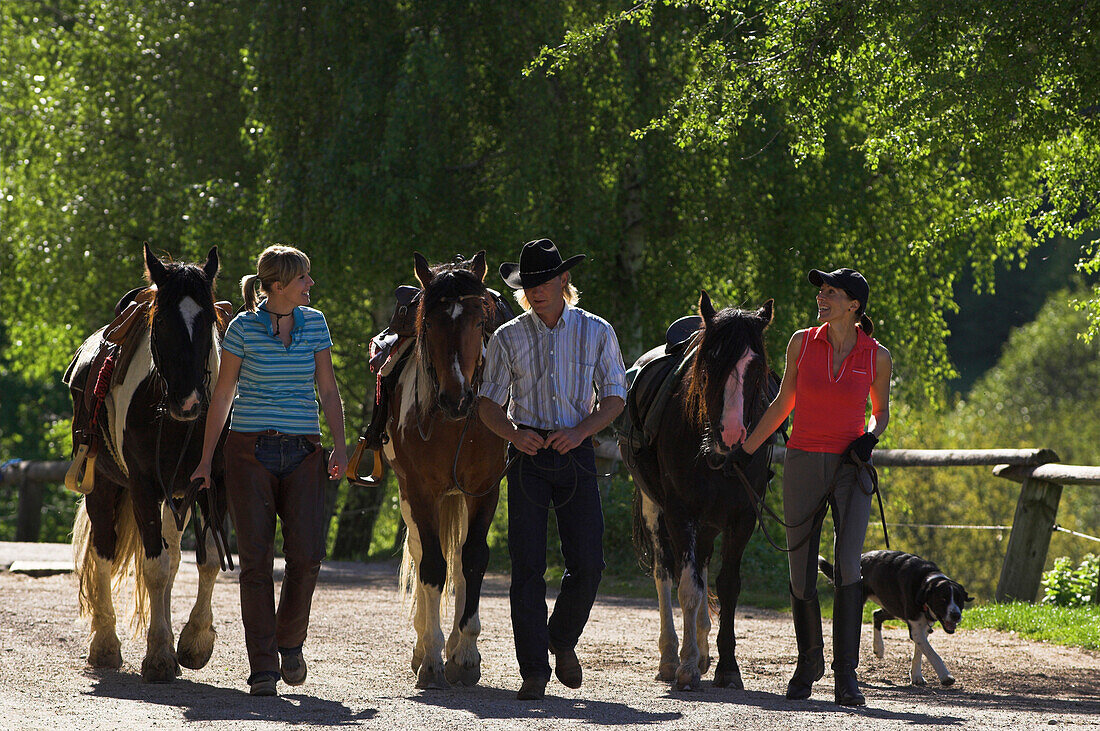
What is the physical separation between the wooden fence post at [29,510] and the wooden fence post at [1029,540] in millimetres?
12396

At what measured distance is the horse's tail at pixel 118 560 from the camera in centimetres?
675

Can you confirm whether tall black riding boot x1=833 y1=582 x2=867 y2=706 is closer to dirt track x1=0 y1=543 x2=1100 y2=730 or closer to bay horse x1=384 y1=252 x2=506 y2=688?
dirt track x1=0 y1=543 x2=1100 y2=730

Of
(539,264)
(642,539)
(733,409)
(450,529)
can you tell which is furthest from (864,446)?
(450,529)

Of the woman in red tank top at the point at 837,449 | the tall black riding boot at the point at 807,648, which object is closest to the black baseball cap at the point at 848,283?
the woman in red tank top at the point at 837,449

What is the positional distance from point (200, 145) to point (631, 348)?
725 centimetres

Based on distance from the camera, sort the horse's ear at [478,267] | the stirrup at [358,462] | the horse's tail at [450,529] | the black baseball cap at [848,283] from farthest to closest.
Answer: the stirrup at [358,462]
the horse's tail at [450,529]
the horse's ear at [478,267]
the black baseball cap at [848,283]

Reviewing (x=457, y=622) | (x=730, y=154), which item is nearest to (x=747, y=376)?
(x=457, y=622)

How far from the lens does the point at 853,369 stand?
5738 mm

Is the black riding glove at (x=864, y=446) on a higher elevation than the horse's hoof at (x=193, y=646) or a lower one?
higher

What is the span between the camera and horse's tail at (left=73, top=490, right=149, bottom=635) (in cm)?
675

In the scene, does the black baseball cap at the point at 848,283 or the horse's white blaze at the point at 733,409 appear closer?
the black baseball cap at the point at 848,283

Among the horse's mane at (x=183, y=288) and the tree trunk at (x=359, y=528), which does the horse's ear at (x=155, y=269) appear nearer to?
the horse's mane at (x=183, y=288)

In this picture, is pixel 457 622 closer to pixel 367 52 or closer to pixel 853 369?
pixel 853 369

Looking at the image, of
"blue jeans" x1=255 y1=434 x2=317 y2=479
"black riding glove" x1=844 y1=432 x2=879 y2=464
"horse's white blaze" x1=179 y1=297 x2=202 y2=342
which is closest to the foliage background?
"black riding glove" x1=844 y1=432 x2=879 y2=464
